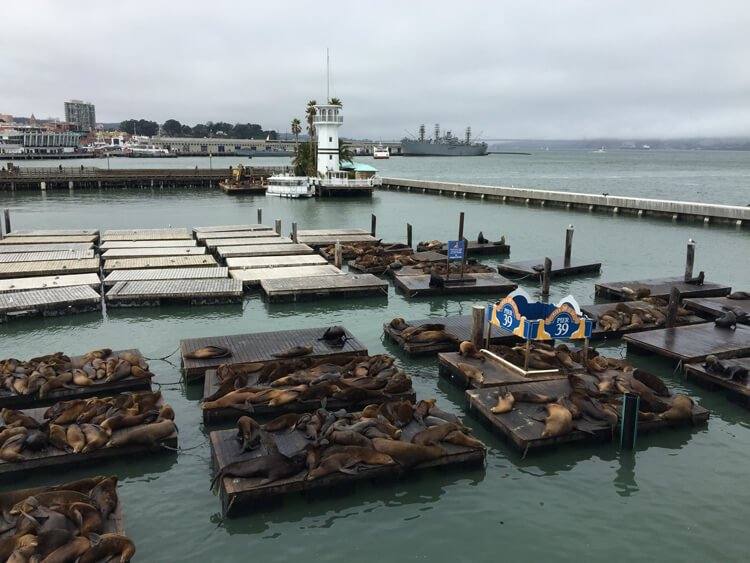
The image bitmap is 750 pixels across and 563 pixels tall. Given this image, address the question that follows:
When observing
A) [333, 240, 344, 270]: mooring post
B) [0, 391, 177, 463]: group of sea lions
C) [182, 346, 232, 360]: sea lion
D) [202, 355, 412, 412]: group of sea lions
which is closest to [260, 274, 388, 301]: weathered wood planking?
[333, 240, 344, 270]: mooring post

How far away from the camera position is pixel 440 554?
23.2 ft

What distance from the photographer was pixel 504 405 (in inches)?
384

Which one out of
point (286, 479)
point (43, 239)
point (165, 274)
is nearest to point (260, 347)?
point (286, 479)

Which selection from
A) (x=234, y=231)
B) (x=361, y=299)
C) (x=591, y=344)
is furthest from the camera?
(x=234, y=231)

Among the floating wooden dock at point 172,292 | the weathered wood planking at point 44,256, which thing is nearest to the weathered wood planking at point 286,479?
the floating wooden dock at point 172,292

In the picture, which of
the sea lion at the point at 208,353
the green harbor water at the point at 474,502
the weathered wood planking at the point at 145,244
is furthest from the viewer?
the weathered wood planking at the point at 145,244

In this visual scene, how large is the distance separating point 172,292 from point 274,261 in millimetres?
5264

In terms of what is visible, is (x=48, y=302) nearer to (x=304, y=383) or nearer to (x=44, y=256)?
(x=44, y=256)

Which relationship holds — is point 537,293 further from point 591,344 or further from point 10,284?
point 10,284

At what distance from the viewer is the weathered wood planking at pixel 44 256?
20828mm

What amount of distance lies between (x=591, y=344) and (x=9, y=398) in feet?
39.4

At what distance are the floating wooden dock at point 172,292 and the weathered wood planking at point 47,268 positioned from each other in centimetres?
271

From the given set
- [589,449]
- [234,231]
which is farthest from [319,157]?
[589,449]

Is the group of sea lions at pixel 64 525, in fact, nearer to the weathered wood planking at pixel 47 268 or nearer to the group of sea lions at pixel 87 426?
the group of sea lions at pixel 87 426
